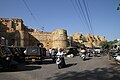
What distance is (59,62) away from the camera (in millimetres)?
19438

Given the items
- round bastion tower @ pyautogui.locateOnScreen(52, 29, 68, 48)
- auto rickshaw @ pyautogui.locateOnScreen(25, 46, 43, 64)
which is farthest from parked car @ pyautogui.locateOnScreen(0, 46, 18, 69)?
round bastion tower @ pyautogui.locateOnScreen(52, 29, 68, 48)

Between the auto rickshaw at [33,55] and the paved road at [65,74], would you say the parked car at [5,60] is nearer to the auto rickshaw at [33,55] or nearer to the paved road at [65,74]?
the paved road at [65,74]

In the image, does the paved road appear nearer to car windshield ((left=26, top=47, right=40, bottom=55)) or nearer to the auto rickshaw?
the auto rickshaw

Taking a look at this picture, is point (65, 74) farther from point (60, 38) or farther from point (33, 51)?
point (60, 38)

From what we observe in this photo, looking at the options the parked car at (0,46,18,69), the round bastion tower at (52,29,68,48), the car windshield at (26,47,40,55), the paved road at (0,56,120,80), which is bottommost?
the paved road at (0,56,120,80)

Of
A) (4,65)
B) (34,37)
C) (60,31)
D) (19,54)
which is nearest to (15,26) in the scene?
(34,37)

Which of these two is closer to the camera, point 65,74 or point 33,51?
point 65,74

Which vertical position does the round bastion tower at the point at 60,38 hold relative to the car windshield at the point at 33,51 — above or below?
above

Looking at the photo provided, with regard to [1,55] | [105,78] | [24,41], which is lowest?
[105,78]

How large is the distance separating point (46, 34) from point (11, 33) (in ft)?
41.8

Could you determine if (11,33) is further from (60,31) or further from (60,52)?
(60,52)

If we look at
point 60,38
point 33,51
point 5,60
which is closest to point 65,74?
point 5,60

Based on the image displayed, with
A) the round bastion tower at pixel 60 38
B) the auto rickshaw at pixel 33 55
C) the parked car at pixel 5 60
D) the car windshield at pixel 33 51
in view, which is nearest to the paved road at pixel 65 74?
the parked car at pixel 5 60

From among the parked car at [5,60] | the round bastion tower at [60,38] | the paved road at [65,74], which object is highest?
the round bastion tower at [60,38]
